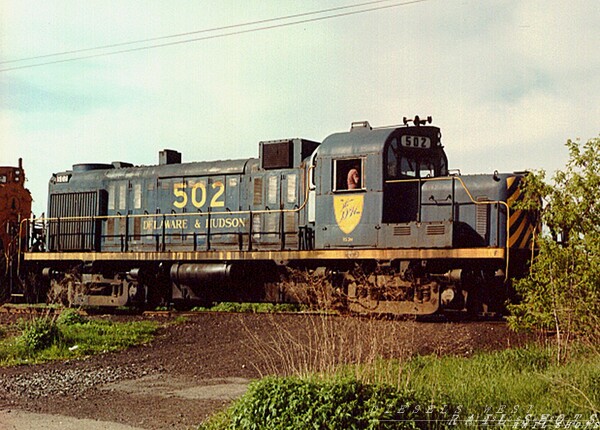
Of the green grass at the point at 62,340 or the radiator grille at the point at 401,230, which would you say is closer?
the green grass at the point at 62,340

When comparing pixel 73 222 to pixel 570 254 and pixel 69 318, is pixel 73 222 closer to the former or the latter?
pixel 69 318

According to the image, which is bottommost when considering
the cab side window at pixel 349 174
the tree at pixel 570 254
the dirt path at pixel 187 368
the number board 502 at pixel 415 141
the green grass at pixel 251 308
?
the green grass at pixel 251 308

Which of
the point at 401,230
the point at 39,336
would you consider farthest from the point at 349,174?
the point at 39,336

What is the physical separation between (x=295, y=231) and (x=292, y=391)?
10.4 meters

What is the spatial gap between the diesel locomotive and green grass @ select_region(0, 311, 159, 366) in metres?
3.57

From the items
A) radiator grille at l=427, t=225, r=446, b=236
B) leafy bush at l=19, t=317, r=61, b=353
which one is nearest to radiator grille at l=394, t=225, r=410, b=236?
radiator grille at l=427, t=225, r=446, b=236

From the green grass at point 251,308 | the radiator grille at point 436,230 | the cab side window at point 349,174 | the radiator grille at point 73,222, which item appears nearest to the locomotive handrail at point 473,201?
the radiator grille at point 436,230

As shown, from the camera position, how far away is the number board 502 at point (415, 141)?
15492mm

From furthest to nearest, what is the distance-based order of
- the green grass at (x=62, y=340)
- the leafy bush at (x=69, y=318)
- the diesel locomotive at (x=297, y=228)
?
1. the leafy bush at (x=69, y=318)
2. the diesel locomotive at (x=297, y=228)
3. the green grass at (x=62, y=340)

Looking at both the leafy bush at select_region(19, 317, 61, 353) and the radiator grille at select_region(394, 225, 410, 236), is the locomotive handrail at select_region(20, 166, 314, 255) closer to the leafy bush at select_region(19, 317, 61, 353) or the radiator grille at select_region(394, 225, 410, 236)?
the radiator grille at select_region(394, 225, 410, 236)

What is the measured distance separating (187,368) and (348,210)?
18.9 ft

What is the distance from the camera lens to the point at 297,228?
1698cm

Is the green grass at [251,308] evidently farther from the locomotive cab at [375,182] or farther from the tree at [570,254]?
the tree at [570,254]

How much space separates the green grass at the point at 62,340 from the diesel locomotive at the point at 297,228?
3575 millimetres
